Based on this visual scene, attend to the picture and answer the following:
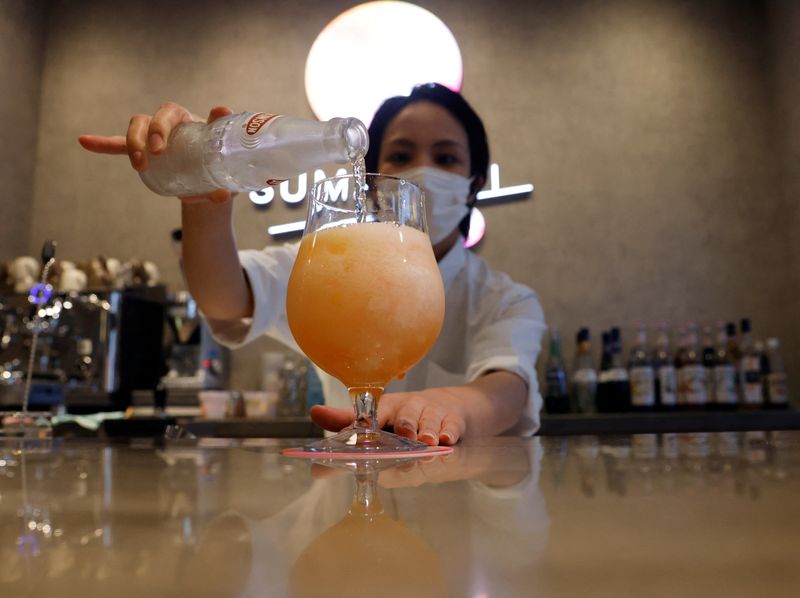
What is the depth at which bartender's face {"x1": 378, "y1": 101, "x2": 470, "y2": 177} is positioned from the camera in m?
1.76

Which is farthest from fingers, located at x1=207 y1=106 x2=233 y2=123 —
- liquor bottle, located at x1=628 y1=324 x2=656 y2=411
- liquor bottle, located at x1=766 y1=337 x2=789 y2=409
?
liquor bottle, located at x1=766 y1=337 x2=789 y2=409

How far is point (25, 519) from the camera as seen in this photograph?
0.79 feet

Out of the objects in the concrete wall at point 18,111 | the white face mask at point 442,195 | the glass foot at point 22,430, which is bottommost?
the glass foot at point 22,430

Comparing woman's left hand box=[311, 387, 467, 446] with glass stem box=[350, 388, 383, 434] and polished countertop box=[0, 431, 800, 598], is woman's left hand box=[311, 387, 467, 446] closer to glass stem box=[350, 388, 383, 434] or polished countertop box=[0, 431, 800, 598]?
glass stem box=[350, 388, 383, 434]

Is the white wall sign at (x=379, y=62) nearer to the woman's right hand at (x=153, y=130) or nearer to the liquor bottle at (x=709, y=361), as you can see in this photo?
the liquor bottle at (x=709, y=361)

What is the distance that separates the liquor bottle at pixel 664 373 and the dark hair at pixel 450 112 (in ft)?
4.70

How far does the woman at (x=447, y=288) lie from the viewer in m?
0.86

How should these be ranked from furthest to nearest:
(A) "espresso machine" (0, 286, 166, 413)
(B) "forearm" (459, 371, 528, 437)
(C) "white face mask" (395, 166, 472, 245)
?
(A) "espresso machine" (0, 286, 166, 413)
(C) "white face mask" (395, 166, 472, 245)
(B) "forearm" (459, 371, 528, 437)

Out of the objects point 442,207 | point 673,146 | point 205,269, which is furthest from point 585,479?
point 673,146

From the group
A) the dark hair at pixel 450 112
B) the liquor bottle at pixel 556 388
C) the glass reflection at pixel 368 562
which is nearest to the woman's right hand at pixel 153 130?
the glass reflection at pixel 368 562

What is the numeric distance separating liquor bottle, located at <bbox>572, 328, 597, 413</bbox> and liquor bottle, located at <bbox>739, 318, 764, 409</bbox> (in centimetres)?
62

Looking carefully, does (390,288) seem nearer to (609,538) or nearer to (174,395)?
(609,538)

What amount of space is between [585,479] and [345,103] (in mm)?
3027

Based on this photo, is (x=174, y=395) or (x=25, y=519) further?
(x=174, y=395)
